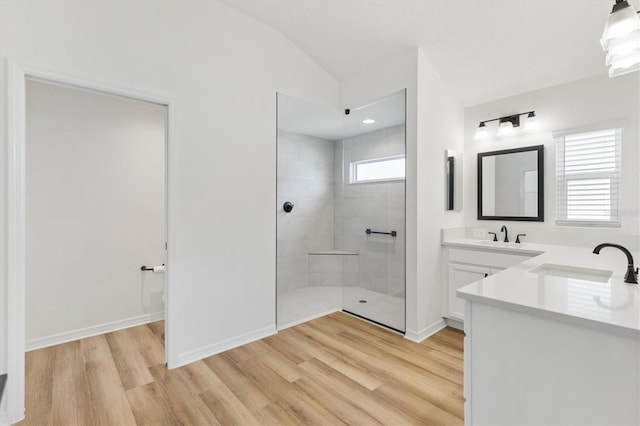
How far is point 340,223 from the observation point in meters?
→ 3.95

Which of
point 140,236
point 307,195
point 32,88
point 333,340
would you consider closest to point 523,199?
point 333,340

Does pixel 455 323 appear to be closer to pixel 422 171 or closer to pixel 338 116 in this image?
pixel 422 171

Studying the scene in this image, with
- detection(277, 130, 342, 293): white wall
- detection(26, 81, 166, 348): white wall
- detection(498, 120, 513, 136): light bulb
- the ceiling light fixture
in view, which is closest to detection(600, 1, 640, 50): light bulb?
the ceiling light fixture

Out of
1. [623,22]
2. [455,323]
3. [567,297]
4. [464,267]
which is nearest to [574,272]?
[567,297]

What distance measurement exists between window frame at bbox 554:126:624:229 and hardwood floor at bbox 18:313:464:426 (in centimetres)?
155

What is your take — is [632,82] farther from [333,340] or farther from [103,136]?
[103,136]

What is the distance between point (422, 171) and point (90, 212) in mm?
3170

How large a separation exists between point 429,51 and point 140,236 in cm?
339

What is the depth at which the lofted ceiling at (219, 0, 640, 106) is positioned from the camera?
86.4 inches

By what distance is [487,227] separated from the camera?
128 inches

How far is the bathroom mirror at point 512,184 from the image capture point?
2.94 m

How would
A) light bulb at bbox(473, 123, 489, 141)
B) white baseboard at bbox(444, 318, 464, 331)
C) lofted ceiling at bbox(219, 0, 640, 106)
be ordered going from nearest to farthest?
lofted ceiling at bbox(219, 0, 640, 106), white baseboard at bbox(444, 318, 464, 331), light bulb at bbox(473, 123, 489, 141)

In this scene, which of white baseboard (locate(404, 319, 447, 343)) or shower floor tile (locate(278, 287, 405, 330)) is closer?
white baseboard (locate(404, 319, 447, 343))

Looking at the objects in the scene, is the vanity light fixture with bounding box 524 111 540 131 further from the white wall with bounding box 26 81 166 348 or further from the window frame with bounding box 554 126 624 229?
the white wall with bounding box 26 81 166 348
